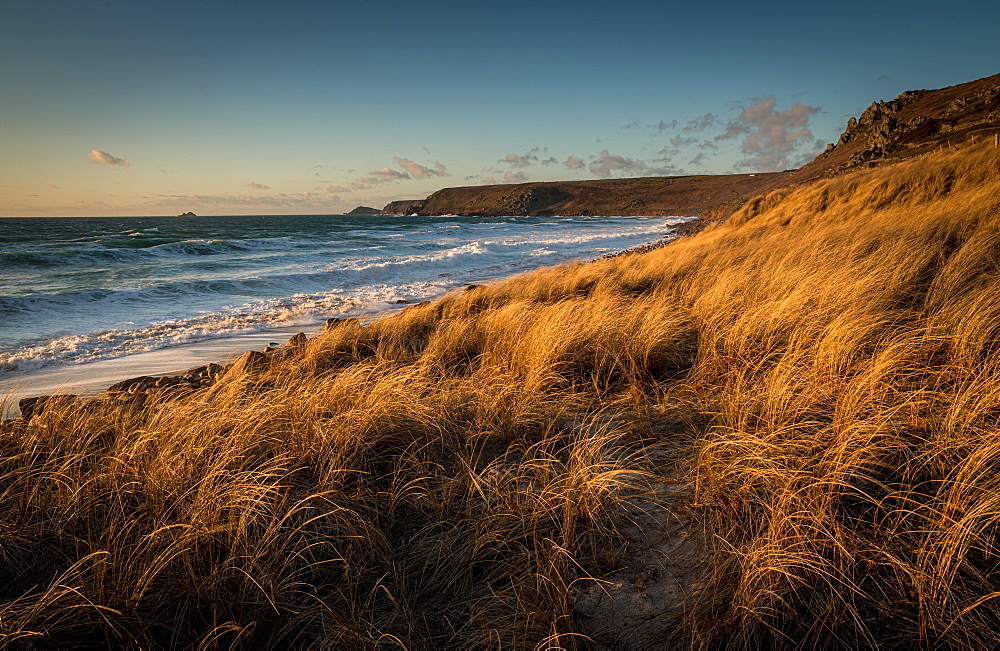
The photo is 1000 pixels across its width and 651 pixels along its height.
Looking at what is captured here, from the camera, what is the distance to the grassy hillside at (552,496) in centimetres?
140

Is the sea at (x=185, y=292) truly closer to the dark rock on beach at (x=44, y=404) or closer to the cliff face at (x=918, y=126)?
the dark rock on beach at (x=44, y=404)

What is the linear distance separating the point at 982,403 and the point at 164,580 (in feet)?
10.7

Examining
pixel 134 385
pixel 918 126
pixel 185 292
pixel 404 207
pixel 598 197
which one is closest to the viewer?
pixel 134 385

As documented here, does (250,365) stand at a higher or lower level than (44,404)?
lower

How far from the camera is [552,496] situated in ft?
6.35

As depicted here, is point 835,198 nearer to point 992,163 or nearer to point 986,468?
point 992,163

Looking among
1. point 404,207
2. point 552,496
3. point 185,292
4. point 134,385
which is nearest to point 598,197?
point 404,207

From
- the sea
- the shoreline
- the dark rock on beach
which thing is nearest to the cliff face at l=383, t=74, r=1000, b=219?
the sea

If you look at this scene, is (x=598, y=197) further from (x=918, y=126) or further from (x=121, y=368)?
(x=121, y=368)

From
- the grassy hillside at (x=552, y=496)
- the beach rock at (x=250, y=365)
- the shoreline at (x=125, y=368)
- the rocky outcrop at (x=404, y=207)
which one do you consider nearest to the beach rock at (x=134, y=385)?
the shoreline at (x=125, y=368)

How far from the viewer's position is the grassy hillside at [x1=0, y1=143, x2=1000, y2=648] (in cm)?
140

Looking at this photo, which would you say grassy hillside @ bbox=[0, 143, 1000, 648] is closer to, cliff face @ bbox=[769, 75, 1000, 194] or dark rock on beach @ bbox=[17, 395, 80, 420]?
dark rock on beach @ bbox=[17, 395, 80, 420]

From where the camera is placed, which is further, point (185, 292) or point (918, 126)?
point (918, 126)

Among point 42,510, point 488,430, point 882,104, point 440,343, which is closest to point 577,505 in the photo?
point 488,430
